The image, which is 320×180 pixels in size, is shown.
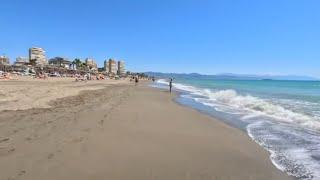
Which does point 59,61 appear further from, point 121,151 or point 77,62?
point 121,151

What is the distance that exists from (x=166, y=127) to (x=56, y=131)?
11.7 ft

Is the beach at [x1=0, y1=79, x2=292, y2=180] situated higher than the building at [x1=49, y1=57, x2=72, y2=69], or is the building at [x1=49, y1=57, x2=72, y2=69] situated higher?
the building at [x1=49, y1=57, x2=72, y2=69]

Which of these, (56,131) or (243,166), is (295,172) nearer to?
(243,166)

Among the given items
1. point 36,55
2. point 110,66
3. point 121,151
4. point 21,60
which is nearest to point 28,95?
point 121,151

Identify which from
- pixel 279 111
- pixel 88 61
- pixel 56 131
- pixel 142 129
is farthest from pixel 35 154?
pixel 88 61

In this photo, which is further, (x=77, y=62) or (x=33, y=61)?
(x=77, y=62)

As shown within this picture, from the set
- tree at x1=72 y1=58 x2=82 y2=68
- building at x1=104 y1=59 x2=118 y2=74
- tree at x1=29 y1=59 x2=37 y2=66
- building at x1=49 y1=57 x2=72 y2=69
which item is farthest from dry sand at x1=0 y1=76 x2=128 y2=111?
building at x1=104 y1=59 x2=118 y2=74

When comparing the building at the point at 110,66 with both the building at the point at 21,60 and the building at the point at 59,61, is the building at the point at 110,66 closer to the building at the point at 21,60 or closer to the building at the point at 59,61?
the building at the point at 59,61

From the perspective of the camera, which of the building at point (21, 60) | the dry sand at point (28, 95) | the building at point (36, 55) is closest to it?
the dry sand at point (28, 95)

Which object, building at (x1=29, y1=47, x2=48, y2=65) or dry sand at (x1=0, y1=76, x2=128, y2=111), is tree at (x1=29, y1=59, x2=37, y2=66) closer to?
building at (x1=29, y1=47, x2=48, y2=65)

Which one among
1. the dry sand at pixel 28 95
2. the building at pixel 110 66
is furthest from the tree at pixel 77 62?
the dry sand at pixel 28 95

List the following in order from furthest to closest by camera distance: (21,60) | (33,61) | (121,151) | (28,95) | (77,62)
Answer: (77,62)
(21,60)
(33,61)
(28,95)
(121,151)

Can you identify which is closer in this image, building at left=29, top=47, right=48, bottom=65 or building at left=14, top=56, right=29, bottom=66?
building at left=14, top=56, right=29, bottom=66

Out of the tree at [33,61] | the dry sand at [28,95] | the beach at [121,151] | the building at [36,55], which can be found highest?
the building at [36,55]
